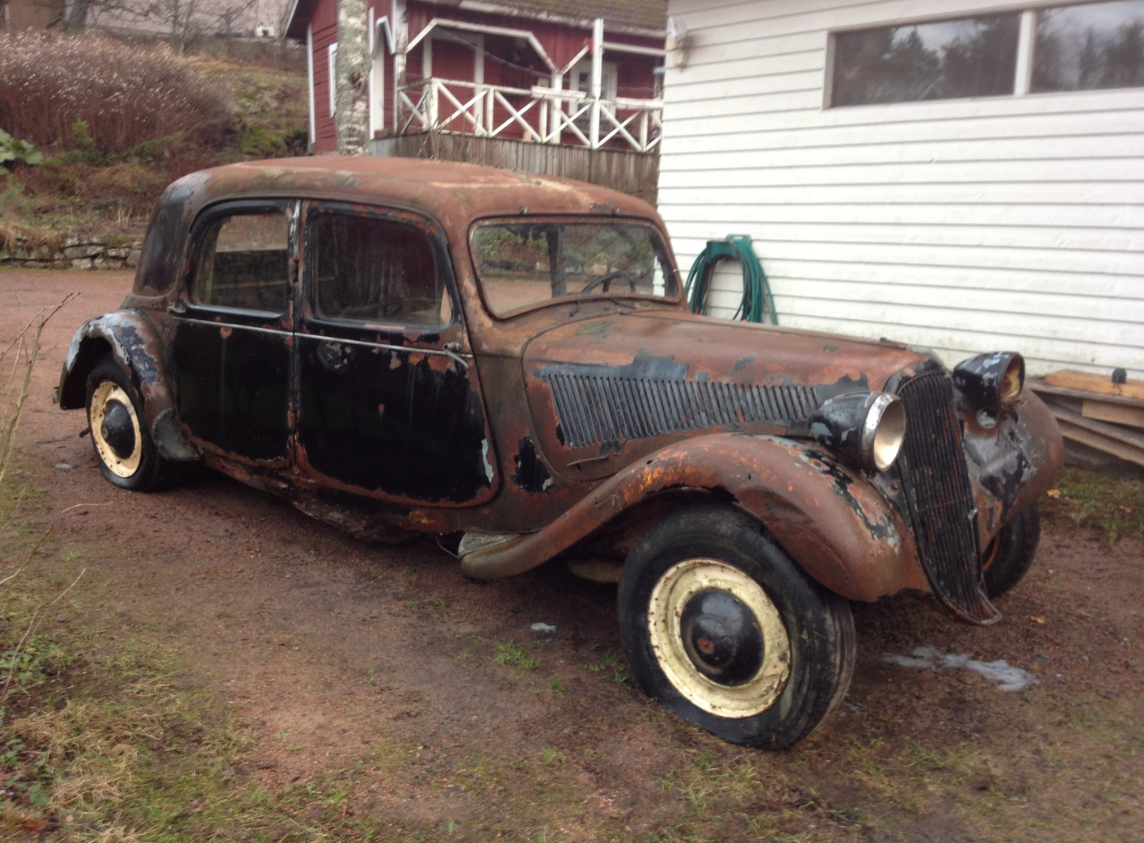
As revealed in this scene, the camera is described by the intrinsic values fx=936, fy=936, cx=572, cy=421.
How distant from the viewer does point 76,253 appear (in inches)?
531

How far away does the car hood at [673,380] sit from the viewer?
3.08 m

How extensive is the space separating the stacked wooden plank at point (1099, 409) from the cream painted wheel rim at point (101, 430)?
5.28 metres

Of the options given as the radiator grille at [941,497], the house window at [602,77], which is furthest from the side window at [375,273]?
the house window at [602,77]

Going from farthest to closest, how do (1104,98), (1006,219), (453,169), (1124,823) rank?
(1006,219) → (1104,98) → (453,169) → (1124,823)

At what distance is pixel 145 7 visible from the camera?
26.3m

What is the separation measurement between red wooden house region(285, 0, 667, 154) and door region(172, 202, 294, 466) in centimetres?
1174

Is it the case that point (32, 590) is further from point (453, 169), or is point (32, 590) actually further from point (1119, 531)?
point (1119, 531)

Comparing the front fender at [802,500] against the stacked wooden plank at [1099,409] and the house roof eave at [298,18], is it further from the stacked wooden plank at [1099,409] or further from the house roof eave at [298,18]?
the house roof eave at [298,18]

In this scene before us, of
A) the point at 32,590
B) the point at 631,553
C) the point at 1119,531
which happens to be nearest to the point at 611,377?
the point at 631,553

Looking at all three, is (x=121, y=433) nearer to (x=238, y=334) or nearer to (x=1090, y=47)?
(x=238, y=334)

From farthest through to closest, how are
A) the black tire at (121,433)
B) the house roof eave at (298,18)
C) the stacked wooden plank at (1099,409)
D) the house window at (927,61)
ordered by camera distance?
the house roof eave at (298,18) → the house window at (927,61) → the stacked wooden plank at (1099,409) → the black tire at (121,433)

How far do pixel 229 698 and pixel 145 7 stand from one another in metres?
28.6

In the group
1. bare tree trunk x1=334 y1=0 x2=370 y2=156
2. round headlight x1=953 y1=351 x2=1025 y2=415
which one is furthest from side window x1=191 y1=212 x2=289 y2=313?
bare tree trunk x1=334 y1=0 x2=370 y2=156

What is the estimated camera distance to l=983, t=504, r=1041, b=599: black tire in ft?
12.4
